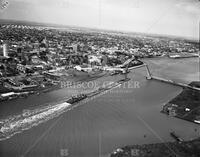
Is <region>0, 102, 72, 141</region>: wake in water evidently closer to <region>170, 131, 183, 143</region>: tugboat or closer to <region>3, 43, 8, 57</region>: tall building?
<region>3, 43, 8, 57</region>: tall building

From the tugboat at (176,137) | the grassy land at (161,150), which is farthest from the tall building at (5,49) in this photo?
the tugboat at (176,137)

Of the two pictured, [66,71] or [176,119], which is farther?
[66,71]

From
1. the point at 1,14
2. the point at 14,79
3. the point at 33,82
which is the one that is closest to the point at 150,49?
the point at 33,82

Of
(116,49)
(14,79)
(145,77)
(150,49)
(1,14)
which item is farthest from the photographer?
(145,77)

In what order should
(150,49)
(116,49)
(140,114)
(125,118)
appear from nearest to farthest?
1. (125,118)
2. (140,114)
3. (116,49)
4. (150,49)

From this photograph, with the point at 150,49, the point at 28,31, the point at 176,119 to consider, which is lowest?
the point at 176,119

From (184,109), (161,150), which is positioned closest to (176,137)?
(161,150)

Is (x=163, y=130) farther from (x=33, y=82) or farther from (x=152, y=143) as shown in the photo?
(x=33, y=82)
